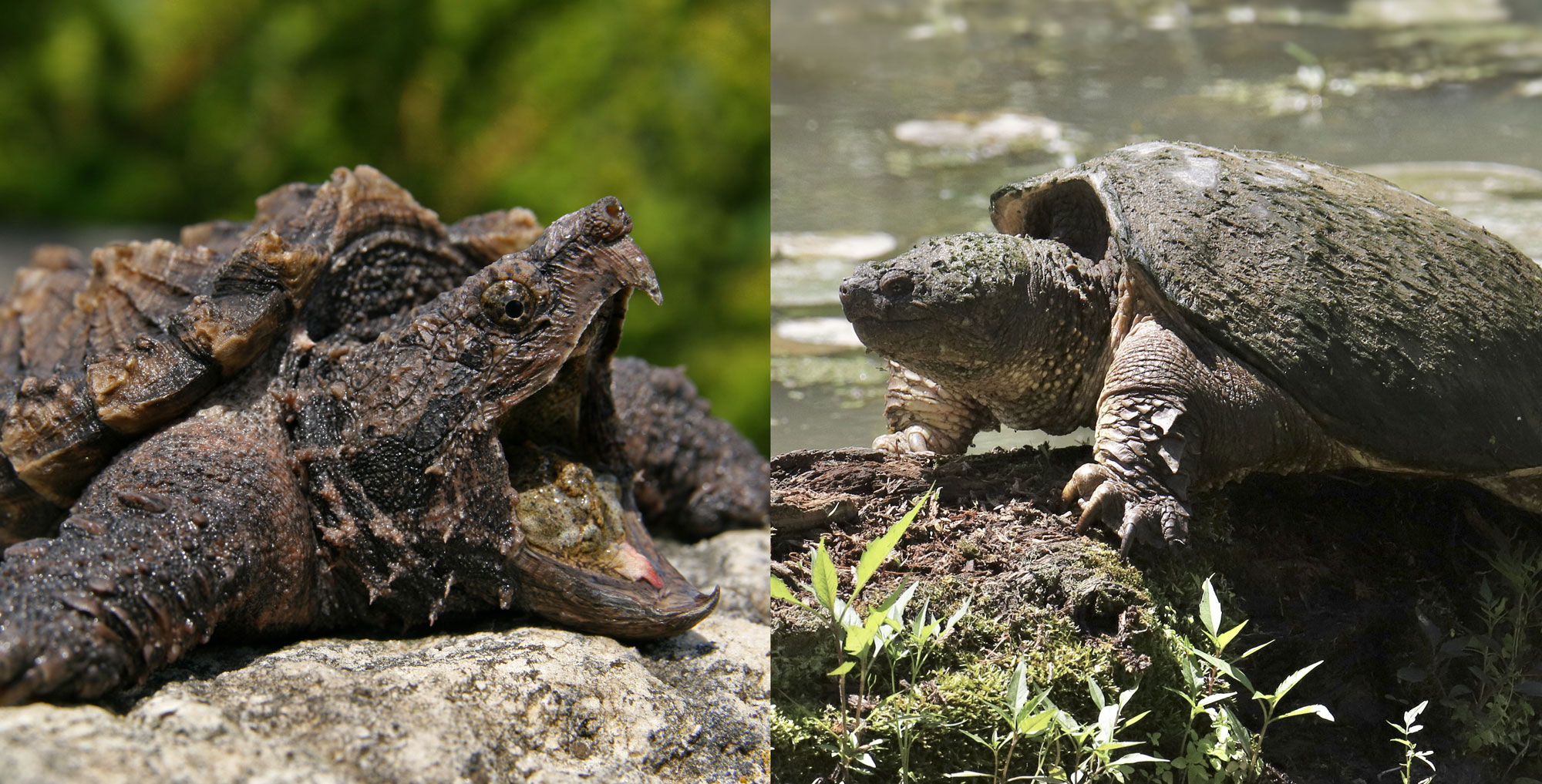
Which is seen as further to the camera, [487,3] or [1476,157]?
[1476,157]

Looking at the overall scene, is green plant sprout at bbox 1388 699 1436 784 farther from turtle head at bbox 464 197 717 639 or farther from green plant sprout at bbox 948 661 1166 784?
turtle head at bbox 464 197 717 639

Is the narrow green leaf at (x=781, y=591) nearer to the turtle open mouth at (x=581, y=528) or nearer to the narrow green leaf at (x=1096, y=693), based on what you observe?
the turtle open mouth at (x=581, y=528)

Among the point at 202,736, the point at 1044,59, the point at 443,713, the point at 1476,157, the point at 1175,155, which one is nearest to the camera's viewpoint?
the point at 202,736

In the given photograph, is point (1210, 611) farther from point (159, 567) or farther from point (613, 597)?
point (159, 567)

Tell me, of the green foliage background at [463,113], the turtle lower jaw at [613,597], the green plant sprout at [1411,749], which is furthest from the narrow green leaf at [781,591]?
the green foliage background at [463,113]

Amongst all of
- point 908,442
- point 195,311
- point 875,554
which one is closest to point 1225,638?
point 875,554

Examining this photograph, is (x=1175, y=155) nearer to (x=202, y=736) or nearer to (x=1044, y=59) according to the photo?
(x=202, y=736)

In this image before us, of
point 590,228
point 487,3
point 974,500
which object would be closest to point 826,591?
point 974,500
